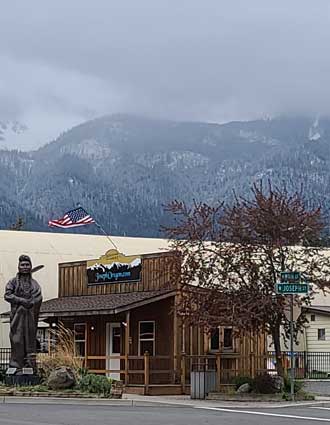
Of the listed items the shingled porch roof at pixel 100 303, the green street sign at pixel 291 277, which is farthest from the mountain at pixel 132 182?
the green street sign at pixel 291 277

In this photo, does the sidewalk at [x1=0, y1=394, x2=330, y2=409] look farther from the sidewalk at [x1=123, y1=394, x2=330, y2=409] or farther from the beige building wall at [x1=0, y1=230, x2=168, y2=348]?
the beige building wall at [x1=0, y1=230, x2=168, y2=348]

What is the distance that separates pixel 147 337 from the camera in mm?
35125

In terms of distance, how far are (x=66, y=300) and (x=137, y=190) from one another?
131 m

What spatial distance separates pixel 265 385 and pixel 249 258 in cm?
373

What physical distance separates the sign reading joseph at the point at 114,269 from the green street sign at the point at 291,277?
8978 millimetres

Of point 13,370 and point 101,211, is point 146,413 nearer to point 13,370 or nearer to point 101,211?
point 13,370

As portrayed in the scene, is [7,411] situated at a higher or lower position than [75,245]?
lower

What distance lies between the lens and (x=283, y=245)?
28.8m

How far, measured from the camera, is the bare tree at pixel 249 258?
28.6 m

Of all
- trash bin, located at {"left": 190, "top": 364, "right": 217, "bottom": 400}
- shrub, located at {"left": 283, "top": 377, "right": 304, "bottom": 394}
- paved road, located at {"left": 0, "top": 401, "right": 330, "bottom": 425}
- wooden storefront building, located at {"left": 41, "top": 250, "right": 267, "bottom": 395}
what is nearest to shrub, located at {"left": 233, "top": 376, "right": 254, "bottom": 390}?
wooden storefront building, located at {"left": 41, "top": 250, "right": 267, "bottom": 395}

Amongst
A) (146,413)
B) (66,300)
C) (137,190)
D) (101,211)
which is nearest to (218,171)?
(137,190)

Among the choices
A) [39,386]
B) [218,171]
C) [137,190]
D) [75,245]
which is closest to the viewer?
[39,386]

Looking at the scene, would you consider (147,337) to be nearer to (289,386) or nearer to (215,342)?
(215,342)

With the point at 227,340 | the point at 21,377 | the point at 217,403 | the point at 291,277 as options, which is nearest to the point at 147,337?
the point at 227,340
